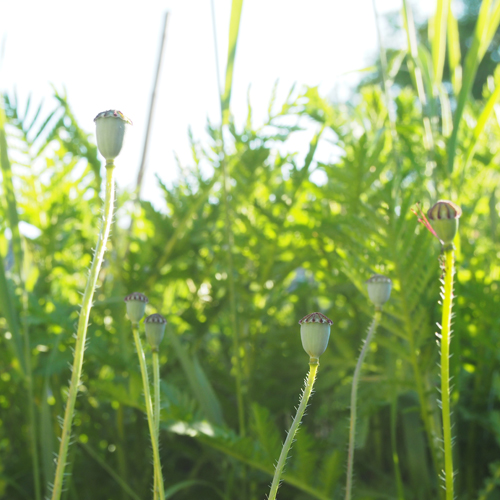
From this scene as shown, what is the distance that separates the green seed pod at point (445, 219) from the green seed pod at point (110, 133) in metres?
0.15

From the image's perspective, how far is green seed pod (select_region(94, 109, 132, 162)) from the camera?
25cm

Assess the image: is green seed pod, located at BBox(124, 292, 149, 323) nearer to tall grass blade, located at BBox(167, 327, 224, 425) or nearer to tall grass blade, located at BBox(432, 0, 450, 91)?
tall grass blade, located at BBox(167, 327, 224, 425)

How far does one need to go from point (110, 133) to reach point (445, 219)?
0.51 feet

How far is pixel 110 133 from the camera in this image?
0.25m

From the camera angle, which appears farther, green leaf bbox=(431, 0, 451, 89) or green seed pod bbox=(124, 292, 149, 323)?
green leaf bbox=(431, 0, 451, 89)

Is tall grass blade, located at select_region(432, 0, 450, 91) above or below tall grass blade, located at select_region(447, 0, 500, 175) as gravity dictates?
above

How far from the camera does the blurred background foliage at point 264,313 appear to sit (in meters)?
0.49

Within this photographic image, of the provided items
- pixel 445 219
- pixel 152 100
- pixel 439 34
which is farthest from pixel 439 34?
pixel 152 100

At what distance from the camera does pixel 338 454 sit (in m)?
0.47

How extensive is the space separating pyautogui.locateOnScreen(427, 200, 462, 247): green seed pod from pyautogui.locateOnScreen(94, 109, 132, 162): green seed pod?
0.15 meters

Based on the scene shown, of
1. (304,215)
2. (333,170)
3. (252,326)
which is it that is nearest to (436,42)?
(333,170)

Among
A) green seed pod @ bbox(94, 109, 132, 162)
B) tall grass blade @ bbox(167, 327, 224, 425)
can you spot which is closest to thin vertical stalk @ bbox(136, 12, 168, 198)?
tall grass blade @ bbox(167, 327, 224, 425)

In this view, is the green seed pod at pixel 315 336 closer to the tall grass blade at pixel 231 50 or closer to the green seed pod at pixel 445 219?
the green seed pod at pixel 445 219

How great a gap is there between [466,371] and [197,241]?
37 cm
